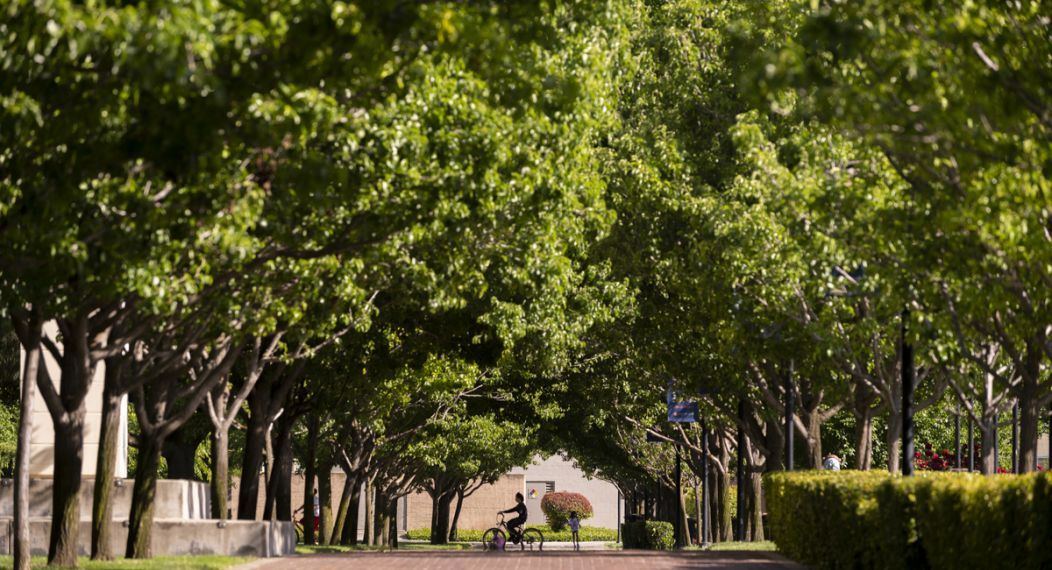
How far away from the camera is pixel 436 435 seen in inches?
2005

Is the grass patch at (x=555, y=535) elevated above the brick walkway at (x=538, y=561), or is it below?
above

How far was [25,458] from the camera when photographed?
56.8 feet

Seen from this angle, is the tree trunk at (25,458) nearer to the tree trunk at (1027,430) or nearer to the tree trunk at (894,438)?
the tree trunk at (1027,430)

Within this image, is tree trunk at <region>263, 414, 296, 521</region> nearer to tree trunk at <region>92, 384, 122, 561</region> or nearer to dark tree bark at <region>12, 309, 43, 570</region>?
tree trunk at <region>92, 384, 122, 561</region>

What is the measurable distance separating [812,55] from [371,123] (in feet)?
15.9

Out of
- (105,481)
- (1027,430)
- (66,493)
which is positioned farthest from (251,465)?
(1027,430)

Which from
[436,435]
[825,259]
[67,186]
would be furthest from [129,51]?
[436,435]

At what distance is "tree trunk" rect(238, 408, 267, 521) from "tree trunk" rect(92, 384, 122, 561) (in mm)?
6677

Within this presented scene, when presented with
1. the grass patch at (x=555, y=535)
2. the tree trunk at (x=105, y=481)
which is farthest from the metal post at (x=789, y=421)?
the grass patch at (x=555, y=535)

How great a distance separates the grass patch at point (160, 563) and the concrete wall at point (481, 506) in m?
86.7

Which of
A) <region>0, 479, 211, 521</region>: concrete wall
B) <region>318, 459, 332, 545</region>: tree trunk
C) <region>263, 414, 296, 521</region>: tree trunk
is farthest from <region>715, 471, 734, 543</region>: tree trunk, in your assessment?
<region>0, 479, 211, 521</region>: concrete wall

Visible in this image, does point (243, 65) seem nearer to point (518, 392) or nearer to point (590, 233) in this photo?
point (590, 233)

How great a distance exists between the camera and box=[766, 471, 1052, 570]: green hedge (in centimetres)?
1044

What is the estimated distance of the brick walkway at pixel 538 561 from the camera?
838 inches
